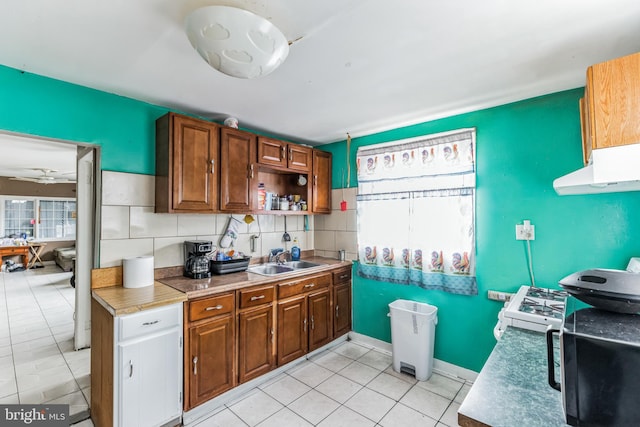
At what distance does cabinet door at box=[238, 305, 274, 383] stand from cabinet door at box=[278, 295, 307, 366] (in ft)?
0.34

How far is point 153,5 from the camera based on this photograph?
1.25 m

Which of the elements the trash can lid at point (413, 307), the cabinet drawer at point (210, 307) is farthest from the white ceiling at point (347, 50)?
the trash can lid at point (413, 307)

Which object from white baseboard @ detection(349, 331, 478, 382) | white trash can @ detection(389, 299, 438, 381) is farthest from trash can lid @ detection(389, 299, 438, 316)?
white baseboard @ detection(349, 331, 478, 382)

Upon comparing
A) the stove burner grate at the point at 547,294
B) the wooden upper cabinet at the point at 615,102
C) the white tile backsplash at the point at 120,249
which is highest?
the wooden upper cabinet at the point at 615,102

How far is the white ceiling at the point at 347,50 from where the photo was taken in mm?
1288

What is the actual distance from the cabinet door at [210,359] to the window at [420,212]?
158 cm

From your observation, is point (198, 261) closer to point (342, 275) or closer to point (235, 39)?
point (342, 275)

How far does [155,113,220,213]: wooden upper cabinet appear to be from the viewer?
2.20 metres

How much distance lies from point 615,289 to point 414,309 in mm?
1997

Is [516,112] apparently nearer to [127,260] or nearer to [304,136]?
[304,136]

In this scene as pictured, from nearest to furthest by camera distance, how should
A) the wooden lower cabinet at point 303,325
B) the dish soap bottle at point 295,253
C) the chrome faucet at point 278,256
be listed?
the wooden lower cabinet at point 303,325
the chrome faucet at point 278,256
the dish soap bottle at point 295,253

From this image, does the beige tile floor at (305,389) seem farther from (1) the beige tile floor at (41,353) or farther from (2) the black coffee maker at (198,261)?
(2) the black coffee maker at (198,261)

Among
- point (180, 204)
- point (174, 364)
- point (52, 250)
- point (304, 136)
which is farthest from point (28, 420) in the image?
point (52, 250)

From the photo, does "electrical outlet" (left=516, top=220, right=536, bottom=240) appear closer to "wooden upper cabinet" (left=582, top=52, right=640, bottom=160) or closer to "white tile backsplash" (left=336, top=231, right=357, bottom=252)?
"wooden upper cabinet" (left=582, top=52, right=640, bottom=160)
